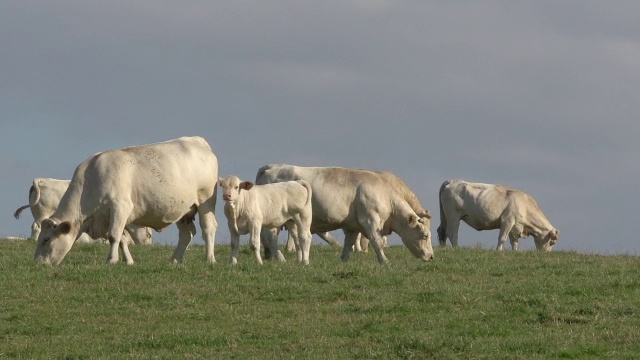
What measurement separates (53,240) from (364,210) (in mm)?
6812

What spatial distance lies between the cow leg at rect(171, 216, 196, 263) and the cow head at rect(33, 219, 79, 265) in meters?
2.32

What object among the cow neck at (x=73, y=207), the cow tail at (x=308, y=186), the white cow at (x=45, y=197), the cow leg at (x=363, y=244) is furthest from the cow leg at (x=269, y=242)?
the white cow at (x=45, y=197)

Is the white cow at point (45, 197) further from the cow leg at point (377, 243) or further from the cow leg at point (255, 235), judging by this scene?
the cow leg at point (255, 235)

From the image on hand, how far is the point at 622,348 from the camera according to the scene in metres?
15.2

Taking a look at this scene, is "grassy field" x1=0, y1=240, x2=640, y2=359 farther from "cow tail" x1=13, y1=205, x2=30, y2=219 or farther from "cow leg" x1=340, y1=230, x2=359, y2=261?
"cow tail" x1=13, y1=205, x2=30, y2=219

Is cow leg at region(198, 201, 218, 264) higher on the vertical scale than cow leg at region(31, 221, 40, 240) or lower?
higher

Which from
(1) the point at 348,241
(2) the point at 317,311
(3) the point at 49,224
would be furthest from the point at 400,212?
(2) the point at 317,311

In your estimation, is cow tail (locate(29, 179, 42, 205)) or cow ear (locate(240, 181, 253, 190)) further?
cow tail (locate(29, 179, 42, 205))

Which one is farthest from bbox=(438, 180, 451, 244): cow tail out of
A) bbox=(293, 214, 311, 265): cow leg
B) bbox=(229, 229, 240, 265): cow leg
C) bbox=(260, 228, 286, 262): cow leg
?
bbox=(229, 229, 240, 265): cow leg

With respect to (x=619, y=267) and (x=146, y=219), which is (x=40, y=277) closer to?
(x=146, y=219)

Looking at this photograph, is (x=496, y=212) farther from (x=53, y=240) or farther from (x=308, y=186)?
(x=53, y=240)

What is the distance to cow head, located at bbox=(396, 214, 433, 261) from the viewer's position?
26297 millimetres

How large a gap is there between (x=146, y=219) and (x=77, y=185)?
143cm

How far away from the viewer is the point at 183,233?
24078mm
